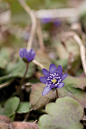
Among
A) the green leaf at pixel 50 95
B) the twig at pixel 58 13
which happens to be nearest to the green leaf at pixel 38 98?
the green leaf at pixel 50 95

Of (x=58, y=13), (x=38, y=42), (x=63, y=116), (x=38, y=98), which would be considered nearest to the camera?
(x=63, y=116)

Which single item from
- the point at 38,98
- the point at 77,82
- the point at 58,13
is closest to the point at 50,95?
the point at 38,98

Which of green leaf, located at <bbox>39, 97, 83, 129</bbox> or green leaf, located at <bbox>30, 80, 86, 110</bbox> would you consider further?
green leaf, located at <bbox>30, 80, 86, 110</bbox>

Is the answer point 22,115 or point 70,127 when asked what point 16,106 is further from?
point 70,127

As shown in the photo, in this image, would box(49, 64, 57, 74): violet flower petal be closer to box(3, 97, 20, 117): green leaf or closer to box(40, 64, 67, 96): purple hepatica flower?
box(40, 64, 67, 96): purple hepatica flower

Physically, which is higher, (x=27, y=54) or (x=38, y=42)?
(x=38, y=42)

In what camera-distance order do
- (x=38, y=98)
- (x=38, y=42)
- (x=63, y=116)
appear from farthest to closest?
(x=38, y=42) → (x=38, y=98) → (x=63, y=116)

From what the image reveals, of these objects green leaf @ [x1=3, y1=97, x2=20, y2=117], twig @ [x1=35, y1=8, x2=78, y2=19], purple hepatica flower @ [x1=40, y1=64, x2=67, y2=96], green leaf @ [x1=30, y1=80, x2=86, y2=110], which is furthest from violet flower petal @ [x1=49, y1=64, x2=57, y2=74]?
twig @ [x1=35, y1=8, x2=78, y2=19]

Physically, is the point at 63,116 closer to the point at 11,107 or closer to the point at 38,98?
the point at 38,98
